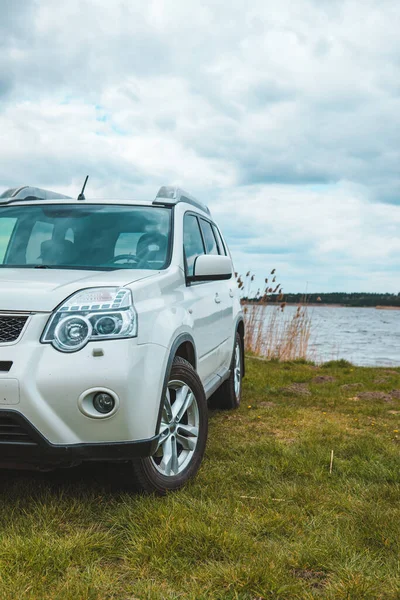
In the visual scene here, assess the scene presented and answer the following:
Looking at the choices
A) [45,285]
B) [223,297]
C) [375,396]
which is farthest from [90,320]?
[375,396]

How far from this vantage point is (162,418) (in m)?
3.43

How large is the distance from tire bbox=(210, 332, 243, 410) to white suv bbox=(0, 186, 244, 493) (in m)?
1.57

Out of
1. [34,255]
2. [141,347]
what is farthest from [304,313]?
[141,347]

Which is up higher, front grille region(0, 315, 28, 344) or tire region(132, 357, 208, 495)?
front grille region(0, 315, 28, 344)

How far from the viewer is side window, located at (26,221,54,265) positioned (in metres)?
4.23

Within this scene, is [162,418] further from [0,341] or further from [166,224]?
[166,224]

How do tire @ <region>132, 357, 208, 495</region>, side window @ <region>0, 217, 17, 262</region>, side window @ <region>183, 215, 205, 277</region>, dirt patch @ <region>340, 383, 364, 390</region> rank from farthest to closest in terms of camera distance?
dirt patch @ <region>340, 383, 364, 390</region>, side window @ <region>0, 217, 17, 262</region>, side window @ <region>183, 215, 205, 277</region>, tire @ <region>132, 357, 208, 495</region>

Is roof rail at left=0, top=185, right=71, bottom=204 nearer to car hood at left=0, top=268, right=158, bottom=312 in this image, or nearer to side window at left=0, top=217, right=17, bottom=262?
side window at left=0, top=217, right=17, bottom=262

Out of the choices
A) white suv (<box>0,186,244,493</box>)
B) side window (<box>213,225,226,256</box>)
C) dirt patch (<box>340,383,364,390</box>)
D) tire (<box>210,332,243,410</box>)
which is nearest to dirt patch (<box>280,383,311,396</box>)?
dirt patch (<box>340,383,364,390</box>)

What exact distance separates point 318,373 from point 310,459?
5816mm

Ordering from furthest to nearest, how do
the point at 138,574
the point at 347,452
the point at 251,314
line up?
the point at 251,314
the point at 347,452
the point at 138,574

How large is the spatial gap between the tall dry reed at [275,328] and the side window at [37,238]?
7711 mm

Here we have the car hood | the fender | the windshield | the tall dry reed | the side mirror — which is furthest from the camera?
the tall dry reed

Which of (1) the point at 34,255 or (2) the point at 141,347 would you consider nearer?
(2) the point at 141,347
